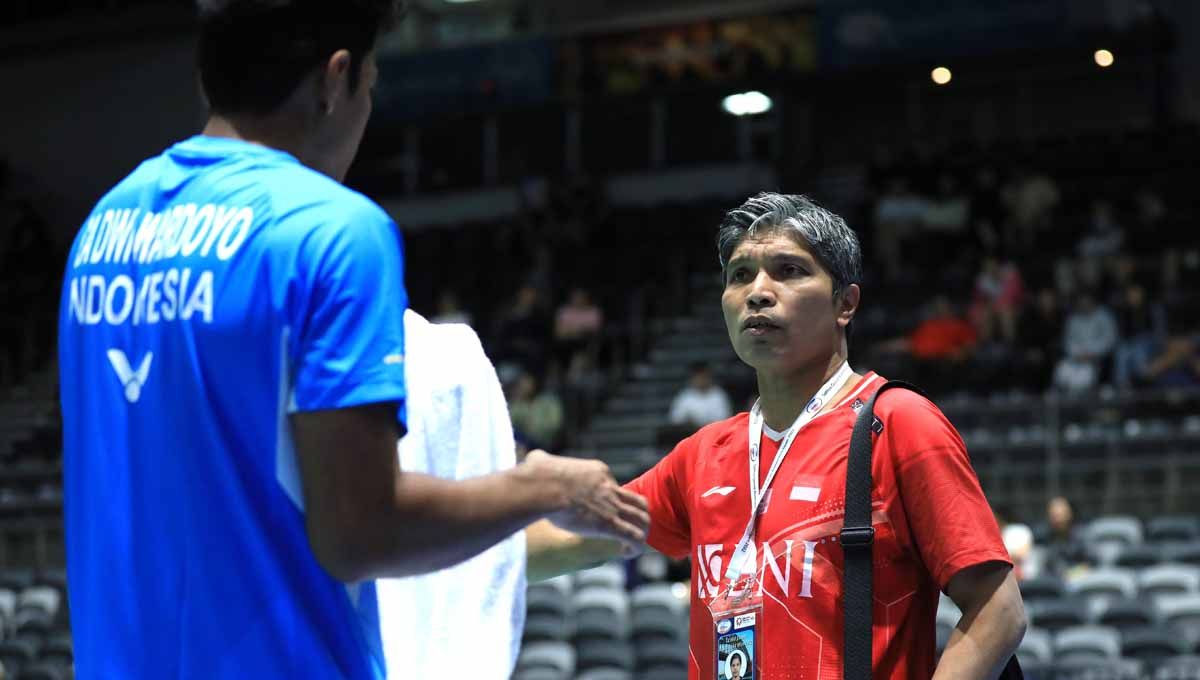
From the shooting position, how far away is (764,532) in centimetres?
290

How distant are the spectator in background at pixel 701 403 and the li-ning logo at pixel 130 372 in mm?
12234

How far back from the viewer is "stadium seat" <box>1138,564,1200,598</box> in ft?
32.3

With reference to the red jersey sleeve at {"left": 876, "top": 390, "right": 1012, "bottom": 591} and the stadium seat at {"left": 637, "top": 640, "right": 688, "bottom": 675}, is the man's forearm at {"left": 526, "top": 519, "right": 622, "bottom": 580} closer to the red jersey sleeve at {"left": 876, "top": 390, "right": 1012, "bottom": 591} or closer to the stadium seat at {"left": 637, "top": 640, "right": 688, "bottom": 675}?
the red jersey sleeve at {"left": 876, "top": 390, "right": 1012, "bottom": 591}

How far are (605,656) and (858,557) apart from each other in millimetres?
7045

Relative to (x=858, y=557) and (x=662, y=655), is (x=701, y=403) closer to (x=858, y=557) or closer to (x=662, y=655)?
(x=662, y=655)

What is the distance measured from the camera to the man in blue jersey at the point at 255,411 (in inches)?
67.3

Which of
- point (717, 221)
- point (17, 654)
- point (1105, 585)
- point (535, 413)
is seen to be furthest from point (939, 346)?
point (17, 654)

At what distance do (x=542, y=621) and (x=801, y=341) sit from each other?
8095mm

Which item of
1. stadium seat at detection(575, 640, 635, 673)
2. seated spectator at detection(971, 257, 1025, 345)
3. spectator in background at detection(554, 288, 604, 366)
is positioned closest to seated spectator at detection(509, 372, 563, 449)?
spectator in background at detection(554, 288, 604, 366)

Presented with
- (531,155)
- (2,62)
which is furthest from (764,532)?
(2,62)

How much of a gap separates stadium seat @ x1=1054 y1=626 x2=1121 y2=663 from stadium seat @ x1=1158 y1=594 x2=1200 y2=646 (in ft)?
1.21

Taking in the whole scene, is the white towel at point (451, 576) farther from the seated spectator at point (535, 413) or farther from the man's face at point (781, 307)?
the seated spectator at point (535, 413)

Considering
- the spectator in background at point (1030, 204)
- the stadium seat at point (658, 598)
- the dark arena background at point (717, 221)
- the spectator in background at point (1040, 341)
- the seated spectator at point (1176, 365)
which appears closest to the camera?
the stadium seat at point (658, 598)

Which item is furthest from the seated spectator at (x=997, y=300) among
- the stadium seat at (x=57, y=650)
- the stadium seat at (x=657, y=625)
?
the stadium seat at (x=57, y=650)
